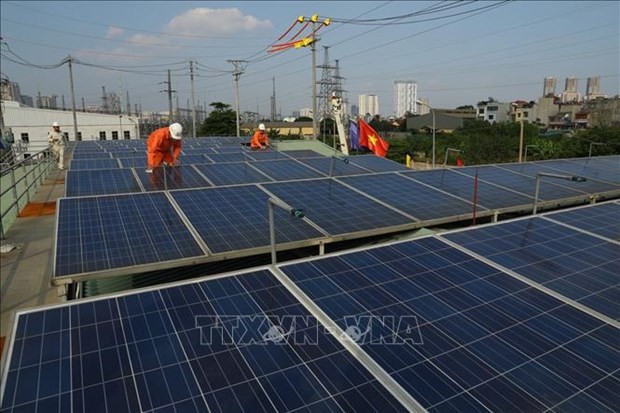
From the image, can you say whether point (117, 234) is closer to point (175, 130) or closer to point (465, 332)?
point (465, 332)

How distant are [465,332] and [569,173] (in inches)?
522

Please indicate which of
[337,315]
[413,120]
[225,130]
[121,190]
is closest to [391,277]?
[337,315]

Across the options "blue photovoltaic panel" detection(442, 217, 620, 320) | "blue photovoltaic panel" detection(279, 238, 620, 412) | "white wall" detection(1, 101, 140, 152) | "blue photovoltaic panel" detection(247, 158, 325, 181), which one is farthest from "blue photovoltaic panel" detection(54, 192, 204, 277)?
"white wall" detection(1, 101, 140, 152)

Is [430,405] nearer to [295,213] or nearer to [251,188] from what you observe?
[295,213]

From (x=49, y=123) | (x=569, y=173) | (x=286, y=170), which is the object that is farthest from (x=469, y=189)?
(x=49, y=123)

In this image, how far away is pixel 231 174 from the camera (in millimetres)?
13469

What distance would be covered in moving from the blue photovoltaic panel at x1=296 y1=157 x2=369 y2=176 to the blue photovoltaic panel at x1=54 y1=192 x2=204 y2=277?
7208 millimetres

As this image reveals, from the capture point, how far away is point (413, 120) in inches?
4631

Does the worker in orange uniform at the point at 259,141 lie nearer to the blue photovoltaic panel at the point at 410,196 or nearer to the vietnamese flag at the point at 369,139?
the vietnamese flag at the point at 369,139

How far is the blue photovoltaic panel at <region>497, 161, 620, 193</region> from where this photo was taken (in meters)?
12.3

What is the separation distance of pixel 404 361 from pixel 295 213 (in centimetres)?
172

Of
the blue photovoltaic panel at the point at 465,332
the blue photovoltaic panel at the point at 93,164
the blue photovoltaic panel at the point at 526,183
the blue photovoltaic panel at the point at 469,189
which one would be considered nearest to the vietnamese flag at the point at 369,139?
the blue photovoltaic panel at the point at 526,183

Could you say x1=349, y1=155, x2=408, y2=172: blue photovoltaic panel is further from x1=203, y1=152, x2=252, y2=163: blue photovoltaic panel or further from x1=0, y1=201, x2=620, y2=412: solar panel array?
x1=0, y1=201, x2=620, y2=412: solar panel array

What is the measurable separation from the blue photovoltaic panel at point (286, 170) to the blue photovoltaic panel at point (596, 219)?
7926mm
